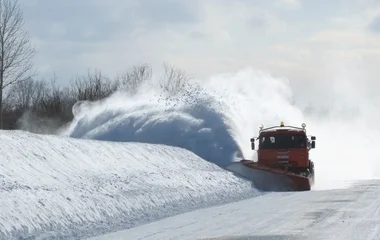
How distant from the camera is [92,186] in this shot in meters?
18.9

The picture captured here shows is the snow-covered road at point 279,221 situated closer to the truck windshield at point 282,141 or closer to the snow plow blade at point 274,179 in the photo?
the snow plow blade at point 274,179

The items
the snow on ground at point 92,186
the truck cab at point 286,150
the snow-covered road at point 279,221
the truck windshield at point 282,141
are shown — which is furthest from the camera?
the truck windshield at point 282,141

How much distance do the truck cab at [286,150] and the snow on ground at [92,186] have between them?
2179 millimetres

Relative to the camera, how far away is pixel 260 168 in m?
27.6

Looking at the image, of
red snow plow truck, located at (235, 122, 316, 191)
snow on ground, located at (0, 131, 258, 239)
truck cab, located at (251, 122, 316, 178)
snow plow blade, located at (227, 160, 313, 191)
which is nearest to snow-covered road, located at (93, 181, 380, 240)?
snow on ground, located at (0, 131, 258, 239)

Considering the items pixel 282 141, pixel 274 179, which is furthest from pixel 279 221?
pixel 282 141

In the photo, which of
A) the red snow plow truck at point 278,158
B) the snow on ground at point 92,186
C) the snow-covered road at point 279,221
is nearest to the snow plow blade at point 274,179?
the red snow plow truck at point 278,158

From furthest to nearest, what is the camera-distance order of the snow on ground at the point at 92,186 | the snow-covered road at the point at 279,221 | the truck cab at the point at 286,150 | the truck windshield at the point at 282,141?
the truck windshield at the point at 282,141 < the truck cab at the point at 286,150 < the snow on ground at the point at 92,186 < the snow-covered road at the point at 279,221

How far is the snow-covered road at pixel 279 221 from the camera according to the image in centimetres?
1384

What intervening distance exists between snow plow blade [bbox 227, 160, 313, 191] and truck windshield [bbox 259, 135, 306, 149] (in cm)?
137

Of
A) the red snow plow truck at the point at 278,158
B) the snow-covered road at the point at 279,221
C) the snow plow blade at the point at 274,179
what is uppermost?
the red snow plow truck at the point at 278,158

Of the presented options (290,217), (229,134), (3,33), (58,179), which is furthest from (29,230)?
(3,33)

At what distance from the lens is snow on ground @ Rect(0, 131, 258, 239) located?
14.8 metres

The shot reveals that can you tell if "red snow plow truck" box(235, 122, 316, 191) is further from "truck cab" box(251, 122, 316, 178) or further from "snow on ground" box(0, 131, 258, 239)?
"snow on ground" box(0, 131, 258, 239)
